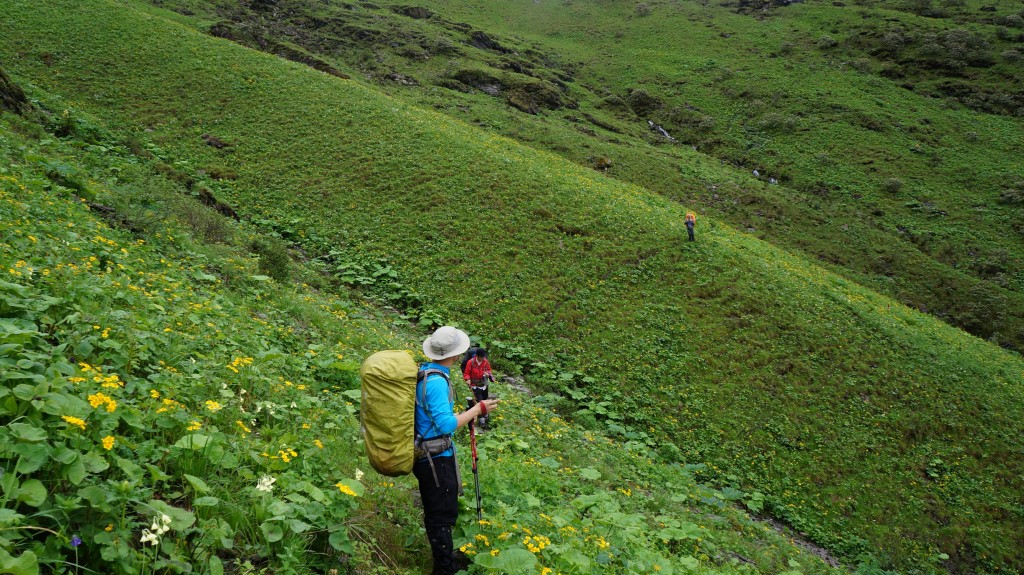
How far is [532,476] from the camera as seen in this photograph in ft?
25.8

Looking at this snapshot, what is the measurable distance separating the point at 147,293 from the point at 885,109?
78.8 meters

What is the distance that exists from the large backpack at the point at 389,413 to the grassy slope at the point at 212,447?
0.51 m

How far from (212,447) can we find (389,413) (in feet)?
5.12

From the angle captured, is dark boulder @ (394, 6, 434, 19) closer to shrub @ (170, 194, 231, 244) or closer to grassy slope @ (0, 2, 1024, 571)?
grassy slope @ (0, 2, 1024, 571)

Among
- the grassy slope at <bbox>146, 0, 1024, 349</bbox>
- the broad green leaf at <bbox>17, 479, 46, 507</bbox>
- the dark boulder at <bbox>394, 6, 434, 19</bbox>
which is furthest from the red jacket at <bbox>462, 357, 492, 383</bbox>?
the dark boulder at <bbox>394, 6, 434, 19</bbox>

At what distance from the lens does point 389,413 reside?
442cm

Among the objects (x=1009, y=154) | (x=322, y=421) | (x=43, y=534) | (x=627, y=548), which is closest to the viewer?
(x=43, y=534)

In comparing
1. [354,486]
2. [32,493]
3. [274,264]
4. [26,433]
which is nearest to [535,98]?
[274,264]

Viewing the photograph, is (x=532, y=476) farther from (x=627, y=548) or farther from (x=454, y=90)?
(x=454, y=90)

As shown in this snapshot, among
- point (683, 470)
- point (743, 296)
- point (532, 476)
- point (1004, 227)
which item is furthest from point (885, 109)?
point (532, 476)

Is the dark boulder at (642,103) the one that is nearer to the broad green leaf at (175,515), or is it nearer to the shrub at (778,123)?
the shrub at (778,123)

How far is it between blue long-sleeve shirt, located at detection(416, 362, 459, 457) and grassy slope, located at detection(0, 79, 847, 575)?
86 centimetres

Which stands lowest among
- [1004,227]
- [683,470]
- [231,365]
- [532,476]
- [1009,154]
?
[683,470]

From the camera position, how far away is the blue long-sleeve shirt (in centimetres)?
477
